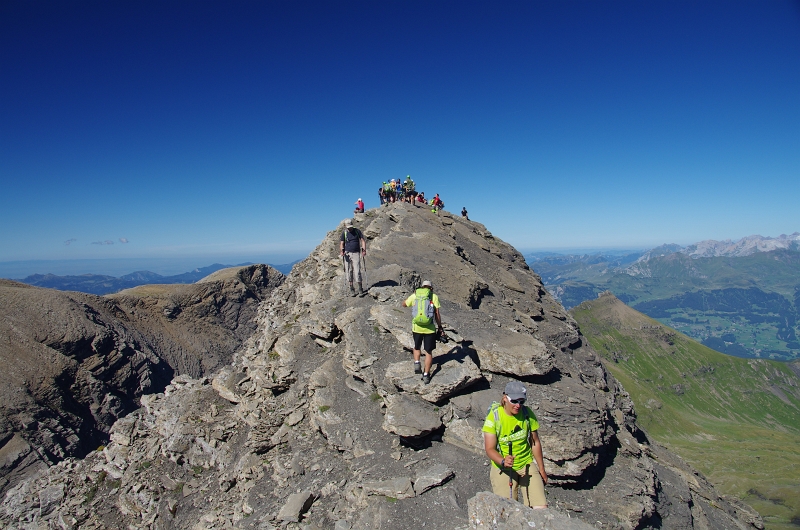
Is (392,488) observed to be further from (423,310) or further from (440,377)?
(423,310)

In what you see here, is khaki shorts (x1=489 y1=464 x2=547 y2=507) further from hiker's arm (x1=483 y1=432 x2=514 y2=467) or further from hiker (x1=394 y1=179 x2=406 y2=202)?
hiker (x1=394 y1=179 x2=406 y2=202)

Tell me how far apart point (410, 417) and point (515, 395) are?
602cm

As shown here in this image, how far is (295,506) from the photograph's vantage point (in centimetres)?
1199

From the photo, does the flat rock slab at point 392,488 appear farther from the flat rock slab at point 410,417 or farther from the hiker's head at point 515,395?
the hiker's head at point 515,395

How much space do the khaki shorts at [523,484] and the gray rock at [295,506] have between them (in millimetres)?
6601

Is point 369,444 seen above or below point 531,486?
below

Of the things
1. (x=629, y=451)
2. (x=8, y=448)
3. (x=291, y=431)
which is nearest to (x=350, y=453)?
(x=291, y=431)

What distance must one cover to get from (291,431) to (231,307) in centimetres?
8752

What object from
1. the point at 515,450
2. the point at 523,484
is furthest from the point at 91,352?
the point at 515,450

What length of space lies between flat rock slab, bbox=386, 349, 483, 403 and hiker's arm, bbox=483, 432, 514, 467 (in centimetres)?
531

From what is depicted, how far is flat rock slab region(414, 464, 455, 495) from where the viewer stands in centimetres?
1123

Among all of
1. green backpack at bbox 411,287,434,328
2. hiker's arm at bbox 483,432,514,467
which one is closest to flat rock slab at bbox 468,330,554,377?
green backpack at bbox 411,287,434,328

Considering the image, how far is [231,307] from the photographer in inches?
3767

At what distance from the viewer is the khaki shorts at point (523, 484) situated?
883 cm
